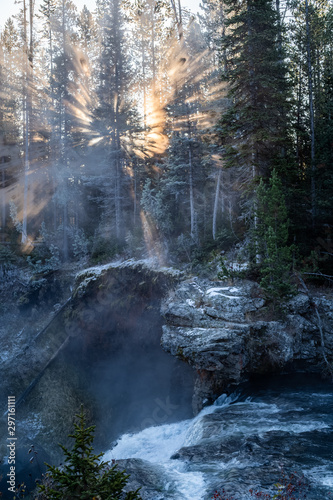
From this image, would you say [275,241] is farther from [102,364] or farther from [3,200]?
[3,200]

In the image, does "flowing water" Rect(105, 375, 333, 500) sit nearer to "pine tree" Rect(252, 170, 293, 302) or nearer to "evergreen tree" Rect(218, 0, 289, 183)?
"pine tree" Rect(252, 170, 293, 302)

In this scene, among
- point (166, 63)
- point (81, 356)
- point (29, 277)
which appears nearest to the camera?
point (81, 356)

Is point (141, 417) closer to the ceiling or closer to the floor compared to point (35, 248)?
closer to the floor

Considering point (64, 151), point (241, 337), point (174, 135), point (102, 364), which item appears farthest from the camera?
point (64, 151)

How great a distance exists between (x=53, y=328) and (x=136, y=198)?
47.1ft

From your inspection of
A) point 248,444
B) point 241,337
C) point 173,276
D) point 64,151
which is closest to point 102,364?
point 173,276

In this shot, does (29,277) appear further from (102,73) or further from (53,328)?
(102,73)

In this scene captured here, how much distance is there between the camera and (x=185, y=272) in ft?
64.8

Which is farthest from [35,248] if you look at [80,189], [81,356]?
[81,356]

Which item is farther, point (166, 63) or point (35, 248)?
point (166, 63)

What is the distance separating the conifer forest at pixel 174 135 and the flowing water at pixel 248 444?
208 inches

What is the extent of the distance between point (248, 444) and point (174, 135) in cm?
2205

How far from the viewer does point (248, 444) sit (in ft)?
30.7

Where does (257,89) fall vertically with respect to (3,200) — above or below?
above
